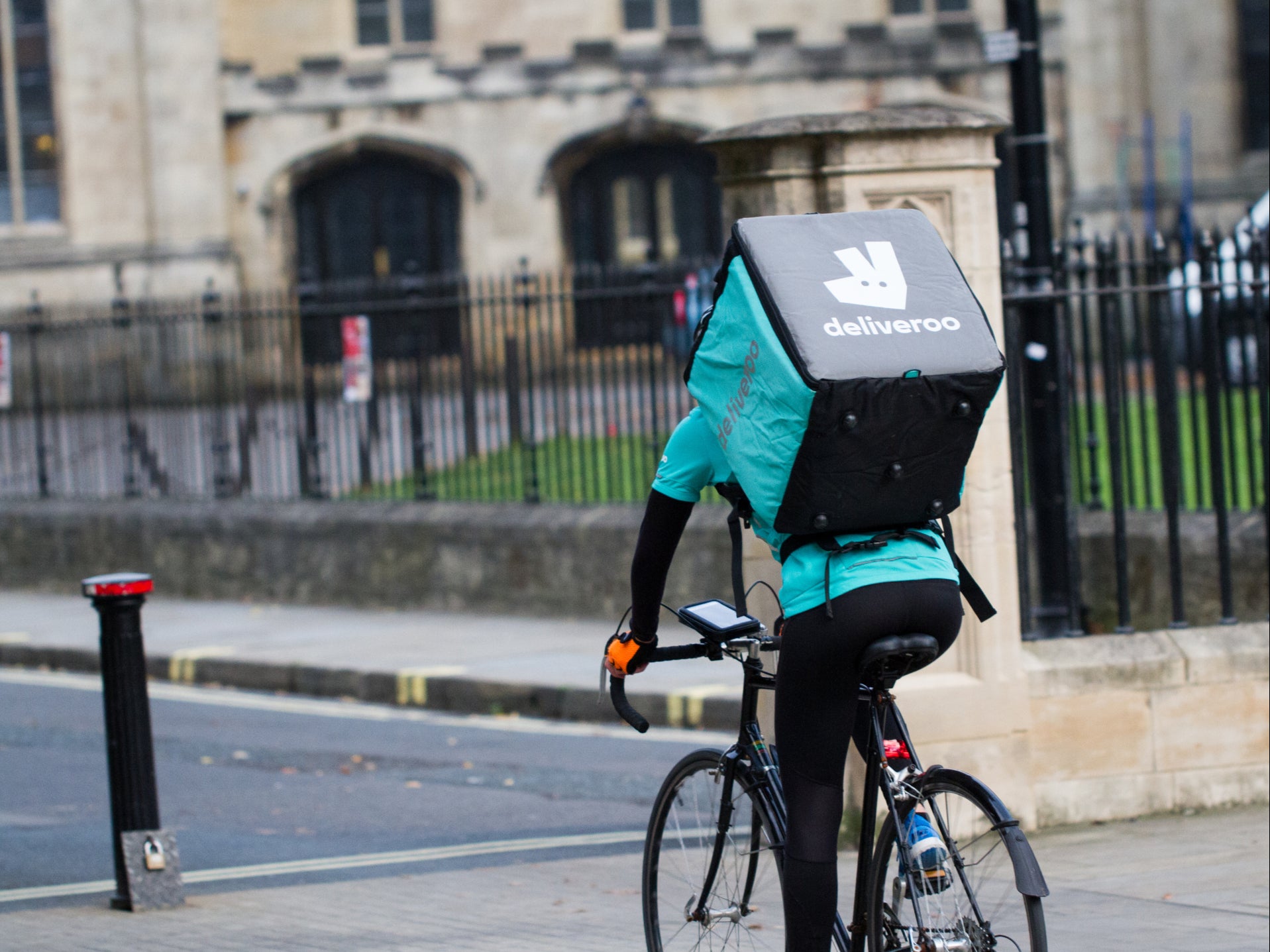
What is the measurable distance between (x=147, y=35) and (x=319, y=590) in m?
18.5

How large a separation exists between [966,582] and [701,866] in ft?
3.16

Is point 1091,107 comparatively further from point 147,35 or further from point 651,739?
point 651,739

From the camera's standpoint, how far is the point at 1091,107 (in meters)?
29.4

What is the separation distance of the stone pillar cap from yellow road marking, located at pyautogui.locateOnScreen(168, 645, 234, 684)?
21.5 feet

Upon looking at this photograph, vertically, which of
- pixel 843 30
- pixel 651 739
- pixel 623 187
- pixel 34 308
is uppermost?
pixel 843 30

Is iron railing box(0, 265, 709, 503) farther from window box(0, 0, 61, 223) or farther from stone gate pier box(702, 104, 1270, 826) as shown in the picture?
window box(0, 0, 61, 223)

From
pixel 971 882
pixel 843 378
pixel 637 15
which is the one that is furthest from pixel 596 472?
pixel 637 15

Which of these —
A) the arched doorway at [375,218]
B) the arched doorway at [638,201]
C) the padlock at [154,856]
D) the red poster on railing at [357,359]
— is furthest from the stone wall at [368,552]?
the arched doorway at [375,218]

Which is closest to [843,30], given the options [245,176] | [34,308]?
[245,176]

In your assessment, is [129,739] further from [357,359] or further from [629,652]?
[357,359]

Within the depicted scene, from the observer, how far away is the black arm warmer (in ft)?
13.2

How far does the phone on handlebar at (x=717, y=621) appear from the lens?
4055 mm

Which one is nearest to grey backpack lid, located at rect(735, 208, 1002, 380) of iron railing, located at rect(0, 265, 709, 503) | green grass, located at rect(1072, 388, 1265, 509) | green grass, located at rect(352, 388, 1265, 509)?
green grass, located at rect(1072, 388, 1265, 509)

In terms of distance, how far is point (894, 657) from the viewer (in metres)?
3.78
